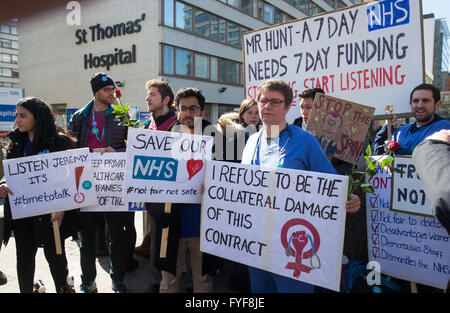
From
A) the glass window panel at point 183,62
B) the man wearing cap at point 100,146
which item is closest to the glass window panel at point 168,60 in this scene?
the glass window panel at point 183,62

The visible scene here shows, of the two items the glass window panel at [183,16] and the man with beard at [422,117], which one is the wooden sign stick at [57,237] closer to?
the man with beard at [422,117]

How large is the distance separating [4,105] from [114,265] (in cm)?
819

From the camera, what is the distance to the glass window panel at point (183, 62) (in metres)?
19.3

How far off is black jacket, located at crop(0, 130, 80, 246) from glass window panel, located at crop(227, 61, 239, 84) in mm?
21761

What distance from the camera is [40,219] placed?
269 cm

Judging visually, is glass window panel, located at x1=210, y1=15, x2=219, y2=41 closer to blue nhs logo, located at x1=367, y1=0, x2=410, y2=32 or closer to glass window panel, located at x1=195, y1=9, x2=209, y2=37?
glass window panel, located at x1=195, y1=9, x2=209, y2=37

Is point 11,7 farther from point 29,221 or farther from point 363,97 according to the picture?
point 363,97

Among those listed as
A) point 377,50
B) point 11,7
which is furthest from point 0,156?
point 377,50

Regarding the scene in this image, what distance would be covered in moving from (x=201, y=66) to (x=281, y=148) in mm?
20108

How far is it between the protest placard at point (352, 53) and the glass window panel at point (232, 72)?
1993 centimetres

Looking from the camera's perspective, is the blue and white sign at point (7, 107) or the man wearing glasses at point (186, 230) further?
the blue and white sign at point (7, 107)

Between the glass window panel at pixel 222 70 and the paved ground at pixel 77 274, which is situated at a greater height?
the glass window panel at pixel 222 70

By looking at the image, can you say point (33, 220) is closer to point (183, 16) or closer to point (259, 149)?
point (259, 149)

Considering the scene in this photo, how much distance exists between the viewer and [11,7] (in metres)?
0.60
